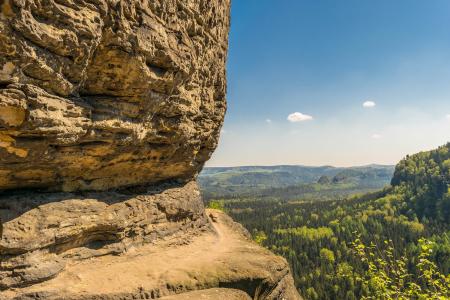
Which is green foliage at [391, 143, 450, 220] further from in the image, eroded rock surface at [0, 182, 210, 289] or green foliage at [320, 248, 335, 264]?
eroded rock surface at [0, 182, 210, 289]

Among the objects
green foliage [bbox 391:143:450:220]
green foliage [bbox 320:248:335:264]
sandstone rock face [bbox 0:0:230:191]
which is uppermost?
sandstone rock face [bbox 0:0:230:191]

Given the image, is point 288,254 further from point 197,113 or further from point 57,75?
point 57,75

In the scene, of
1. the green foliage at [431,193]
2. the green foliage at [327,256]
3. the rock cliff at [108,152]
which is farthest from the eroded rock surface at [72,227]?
the green foliage at [431,193]

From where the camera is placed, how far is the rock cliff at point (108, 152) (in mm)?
11898

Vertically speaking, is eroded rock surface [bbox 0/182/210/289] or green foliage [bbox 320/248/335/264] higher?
eroded rock surface [bbox 0/182/210/289]

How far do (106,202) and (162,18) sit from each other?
403 inches

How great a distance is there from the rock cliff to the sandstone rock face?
52mm

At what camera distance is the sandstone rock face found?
37.0ft

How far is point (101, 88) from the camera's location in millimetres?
15047

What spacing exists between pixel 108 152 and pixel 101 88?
11.4 ft

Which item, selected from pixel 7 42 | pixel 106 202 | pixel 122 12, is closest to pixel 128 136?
pixel 106 202

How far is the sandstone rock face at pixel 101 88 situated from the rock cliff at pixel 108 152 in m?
0.05

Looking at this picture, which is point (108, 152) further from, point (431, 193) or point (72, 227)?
point (431, 193)

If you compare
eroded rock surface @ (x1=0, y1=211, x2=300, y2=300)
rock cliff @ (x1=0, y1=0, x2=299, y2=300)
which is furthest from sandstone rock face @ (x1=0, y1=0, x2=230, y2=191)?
eroded rock surface @ (x1=0, y1=211, x2=300, y2=300)
